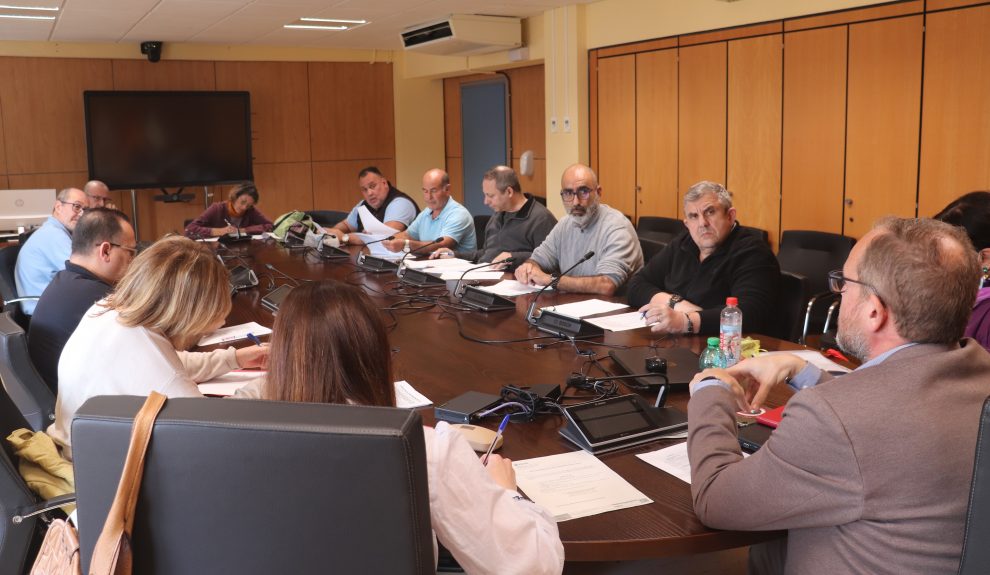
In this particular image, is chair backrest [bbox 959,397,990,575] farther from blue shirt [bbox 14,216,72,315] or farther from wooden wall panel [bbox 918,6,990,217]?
blue shirt [bbox 14,216,72,315]

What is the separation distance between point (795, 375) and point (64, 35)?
823cm

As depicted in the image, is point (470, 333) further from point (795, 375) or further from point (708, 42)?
point (708, 42)

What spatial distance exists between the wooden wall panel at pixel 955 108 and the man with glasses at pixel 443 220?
2818mm

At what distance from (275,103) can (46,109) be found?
2.34m

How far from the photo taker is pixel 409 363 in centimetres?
270

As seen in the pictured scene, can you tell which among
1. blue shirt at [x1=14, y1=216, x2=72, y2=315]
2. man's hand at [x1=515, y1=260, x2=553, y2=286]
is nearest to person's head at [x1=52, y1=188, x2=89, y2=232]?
blue shirt at [x1=14, y1=216, x2=72, y2=315]

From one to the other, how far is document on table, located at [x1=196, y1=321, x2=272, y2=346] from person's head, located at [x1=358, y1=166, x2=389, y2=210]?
11.3ft

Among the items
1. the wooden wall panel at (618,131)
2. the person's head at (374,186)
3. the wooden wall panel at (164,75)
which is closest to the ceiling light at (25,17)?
the wooden wall panel at (164,75)

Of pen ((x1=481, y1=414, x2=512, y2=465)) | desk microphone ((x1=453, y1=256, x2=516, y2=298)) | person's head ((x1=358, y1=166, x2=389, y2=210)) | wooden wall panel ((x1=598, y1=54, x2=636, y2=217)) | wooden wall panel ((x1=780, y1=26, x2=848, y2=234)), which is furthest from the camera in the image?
wooden wall panel ((x1=598, y1=54, x2=636, y2=217))

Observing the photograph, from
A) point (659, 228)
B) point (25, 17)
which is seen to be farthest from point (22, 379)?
point (25, 17)

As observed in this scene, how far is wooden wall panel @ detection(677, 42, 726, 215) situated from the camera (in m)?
6.18

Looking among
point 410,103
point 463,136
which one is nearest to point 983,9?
point 463,136

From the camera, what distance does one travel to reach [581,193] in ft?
14.3

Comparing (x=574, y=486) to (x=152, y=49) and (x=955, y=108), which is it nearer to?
(x=955, y=108)
